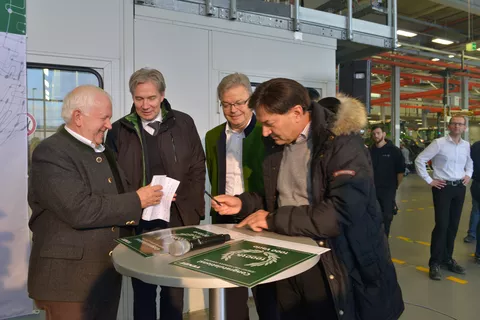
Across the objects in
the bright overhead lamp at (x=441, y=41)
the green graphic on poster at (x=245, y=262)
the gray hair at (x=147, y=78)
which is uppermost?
the bright overhead lamp at (x=441, y=41)

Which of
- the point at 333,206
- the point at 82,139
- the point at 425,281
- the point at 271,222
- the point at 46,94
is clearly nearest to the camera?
the point at 333,206

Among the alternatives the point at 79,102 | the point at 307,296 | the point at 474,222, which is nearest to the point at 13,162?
the point at 79,102

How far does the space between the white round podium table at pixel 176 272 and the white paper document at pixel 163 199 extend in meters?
0.46

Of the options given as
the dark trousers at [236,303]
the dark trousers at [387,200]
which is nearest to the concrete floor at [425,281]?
the dark trousers at [387,200]

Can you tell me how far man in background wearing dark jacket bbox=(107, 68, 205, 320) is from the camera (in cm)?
217

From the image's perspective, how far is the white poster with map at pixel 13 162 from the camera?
259cm

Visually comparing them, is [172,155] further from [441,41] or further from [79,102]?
[441,41]

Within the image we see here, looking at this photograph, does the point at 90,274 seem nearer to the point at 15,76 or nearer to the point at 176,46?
the point at 15,76

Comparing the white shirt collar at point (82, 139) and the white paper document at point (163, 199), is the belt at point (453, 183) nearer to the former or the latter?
the white paper document at point (163, 199)

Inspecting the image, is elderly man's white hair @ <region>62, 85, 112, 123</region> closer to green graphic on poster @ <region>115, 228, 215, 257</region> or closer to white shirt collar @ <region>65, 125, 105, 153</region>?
white shirt collar @ <region>65, 125, 105, 153</region>

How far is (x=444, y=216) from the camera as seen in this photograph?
4.05 m

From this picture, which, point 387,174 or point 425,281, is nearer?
point 425,281

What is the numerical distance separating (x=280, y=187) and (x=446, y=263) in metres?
3.57

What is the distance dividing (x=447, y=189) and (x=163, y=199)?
11.4ft
